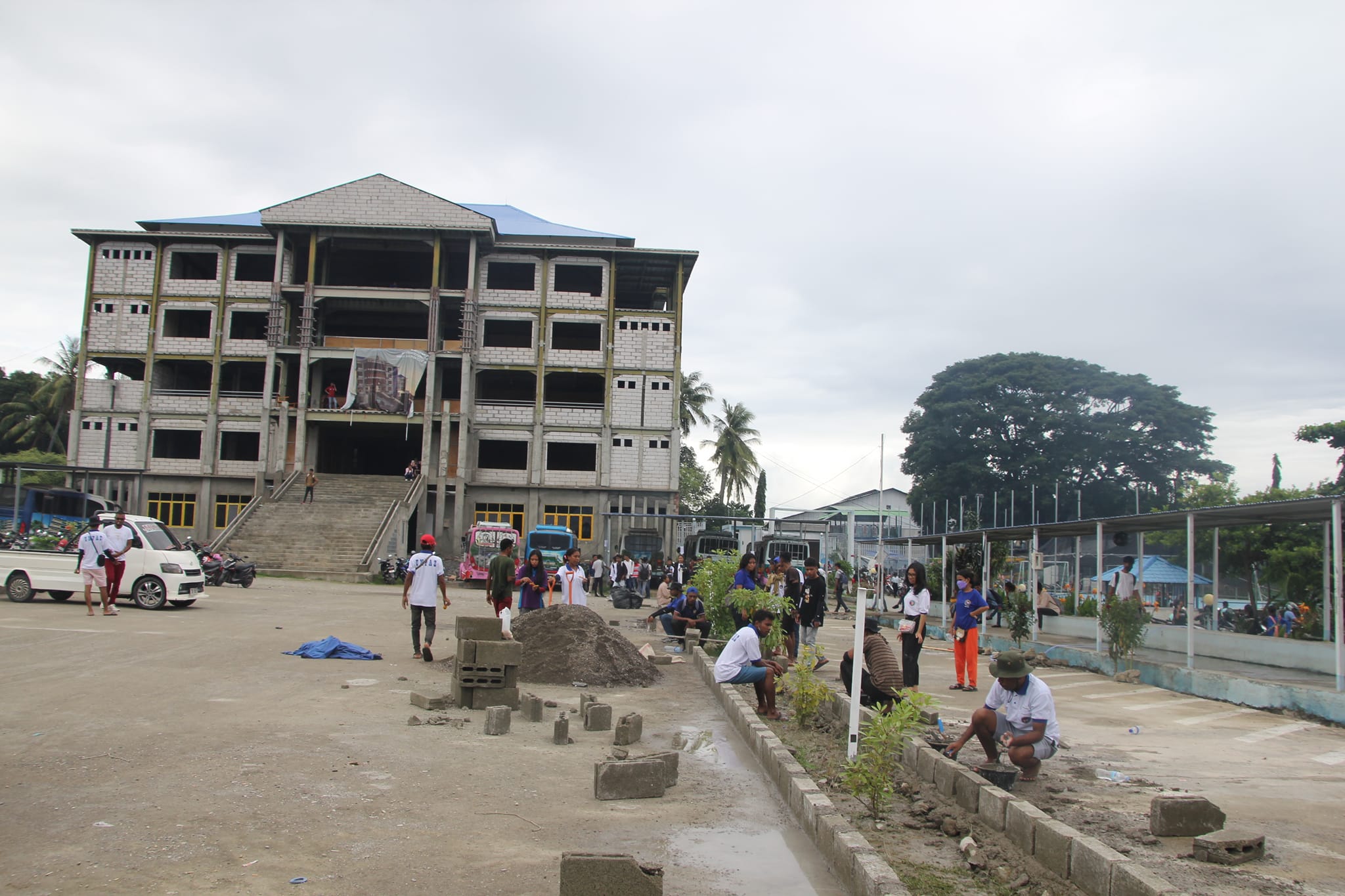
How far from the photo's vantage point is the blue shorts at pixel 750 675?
9.45 metres

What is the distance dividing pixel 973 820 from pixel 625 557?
2751 centimetres

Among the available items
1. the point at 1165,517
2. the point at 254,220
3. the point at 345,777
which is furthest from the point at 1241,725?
the point at 254,220

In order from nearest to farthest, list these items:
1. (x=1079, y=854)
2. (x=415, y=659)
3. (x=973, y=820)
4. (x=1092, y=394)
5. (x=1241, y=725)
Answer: (x=1079, y=854) → (x=973, y=820) → (x=1241, y=725) → (x=415, y=659) → (x=1092, y=394)

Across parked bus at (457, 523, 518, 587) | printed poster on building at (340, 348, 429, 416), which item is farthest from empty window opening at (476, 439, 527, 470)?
parked bus at (457, 523, 518, 587)

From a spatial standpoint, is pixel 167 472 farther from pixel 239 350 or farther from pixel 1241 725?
pixel 1241 725

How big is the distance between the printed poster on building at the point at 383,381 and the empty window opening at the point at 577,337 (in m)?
7.36

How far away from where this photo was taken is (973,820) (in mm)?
6066

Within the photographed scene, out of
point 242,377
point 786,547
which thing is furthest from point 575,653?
point 242,377

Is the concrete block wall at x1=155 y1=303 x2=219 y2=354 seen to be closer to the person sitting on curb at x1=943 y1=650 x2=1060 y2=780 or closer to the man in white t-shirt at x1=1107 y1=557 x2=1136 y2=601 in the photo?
the man in white t-shirt at x1=1107 y1=557 x2=1136 y2=601

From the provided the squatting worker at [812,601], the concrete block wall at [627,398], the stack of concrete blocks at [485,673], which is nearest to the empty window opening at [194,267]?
the concrete block wall at [627,398]

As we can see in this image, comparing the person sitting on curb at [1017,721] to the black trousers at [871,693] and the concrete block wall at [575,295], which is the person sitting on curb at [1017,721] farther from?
the concrete block wall at [575,295]

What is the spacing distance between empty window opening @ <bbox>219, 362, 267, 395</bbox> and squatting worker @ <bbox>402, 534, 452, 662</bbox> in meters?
34.0

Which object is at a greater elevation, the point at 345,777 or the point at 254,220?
the point at 254,220

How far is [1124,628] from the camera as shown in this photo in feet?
47.1
